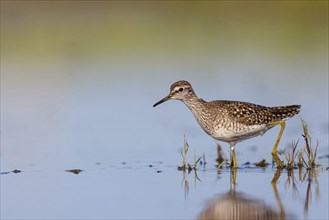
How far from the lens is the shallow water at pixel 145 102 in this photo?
10227 mm

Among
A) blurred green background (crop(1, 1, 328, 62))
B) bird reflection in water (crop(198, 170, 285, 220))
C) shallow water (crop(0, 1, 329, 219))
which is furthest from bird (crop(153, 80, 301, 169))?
blurred green background (crop(1, 1, 328, 62))

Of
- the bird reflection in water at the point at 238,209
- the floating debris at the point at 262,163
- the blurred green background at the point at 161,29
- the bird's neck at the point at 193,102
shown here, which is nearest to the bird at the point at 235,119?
the bird's neck at the point at 193,102

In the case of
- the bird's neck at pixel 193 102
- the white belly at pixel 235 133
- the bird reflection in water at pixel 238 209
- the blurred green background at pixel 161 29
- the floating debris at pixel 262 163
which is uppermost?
the blurred green background at pixel 161 29

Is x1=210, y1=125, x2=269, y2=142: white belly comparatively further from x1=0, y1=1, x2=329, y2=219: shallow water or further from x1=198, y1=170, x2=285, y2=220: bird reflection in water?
Result: x1=198, y1=170, x2=285, y2=220: bird reflection in water

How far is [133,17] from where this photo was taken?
28.3 meters

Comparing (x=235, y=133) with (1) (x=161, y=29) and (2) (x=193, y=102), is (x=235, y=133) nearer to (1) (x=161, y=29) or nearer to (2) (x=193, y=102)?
(2) (x=193, y=102)

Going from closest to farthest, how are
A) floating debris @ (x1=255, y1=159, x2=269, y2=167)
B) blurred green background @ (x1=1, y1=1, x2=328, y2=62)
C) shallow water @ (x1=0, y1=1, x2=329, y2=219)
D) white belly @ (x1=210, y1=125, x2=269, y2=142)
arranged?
shallow water @ (x1=0, y1=1, x2=329, y2=219)
floating debris @ (x1=255, y1=159, x2=269, y2=167)
white belly @ (x1=210, y1=125, x2=269, y2=142)
blurred green background @ (x1=1, y1=1, x2=328, y2=62)

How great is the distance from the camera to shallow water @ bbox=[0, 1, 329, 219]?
403 inches

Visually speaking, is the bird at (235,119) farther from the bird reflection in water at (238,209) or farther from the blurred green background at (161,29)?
the blurred green background at (161,29)

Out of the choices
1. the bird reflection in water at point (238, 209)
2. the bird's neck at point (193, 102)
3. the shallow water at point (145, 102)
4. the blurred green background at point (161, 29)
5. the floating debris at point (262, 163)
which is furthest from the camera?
the blurred green background at point (161, 29)

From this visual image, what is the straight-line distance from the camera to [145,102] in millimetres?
17391

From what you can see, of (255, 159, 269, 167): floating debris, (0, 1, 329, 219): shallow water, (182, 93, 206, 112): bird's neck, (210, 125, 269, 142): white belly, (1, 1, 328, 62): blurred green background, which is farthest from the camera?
(1, 1, 328, 62): blurred green background

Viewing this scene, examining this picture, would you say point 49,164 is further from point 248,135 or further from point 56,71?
point 56,71

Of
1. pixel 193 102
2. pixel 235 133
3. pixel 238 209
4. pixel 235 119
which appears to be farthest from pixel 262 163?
pixel 238 209
